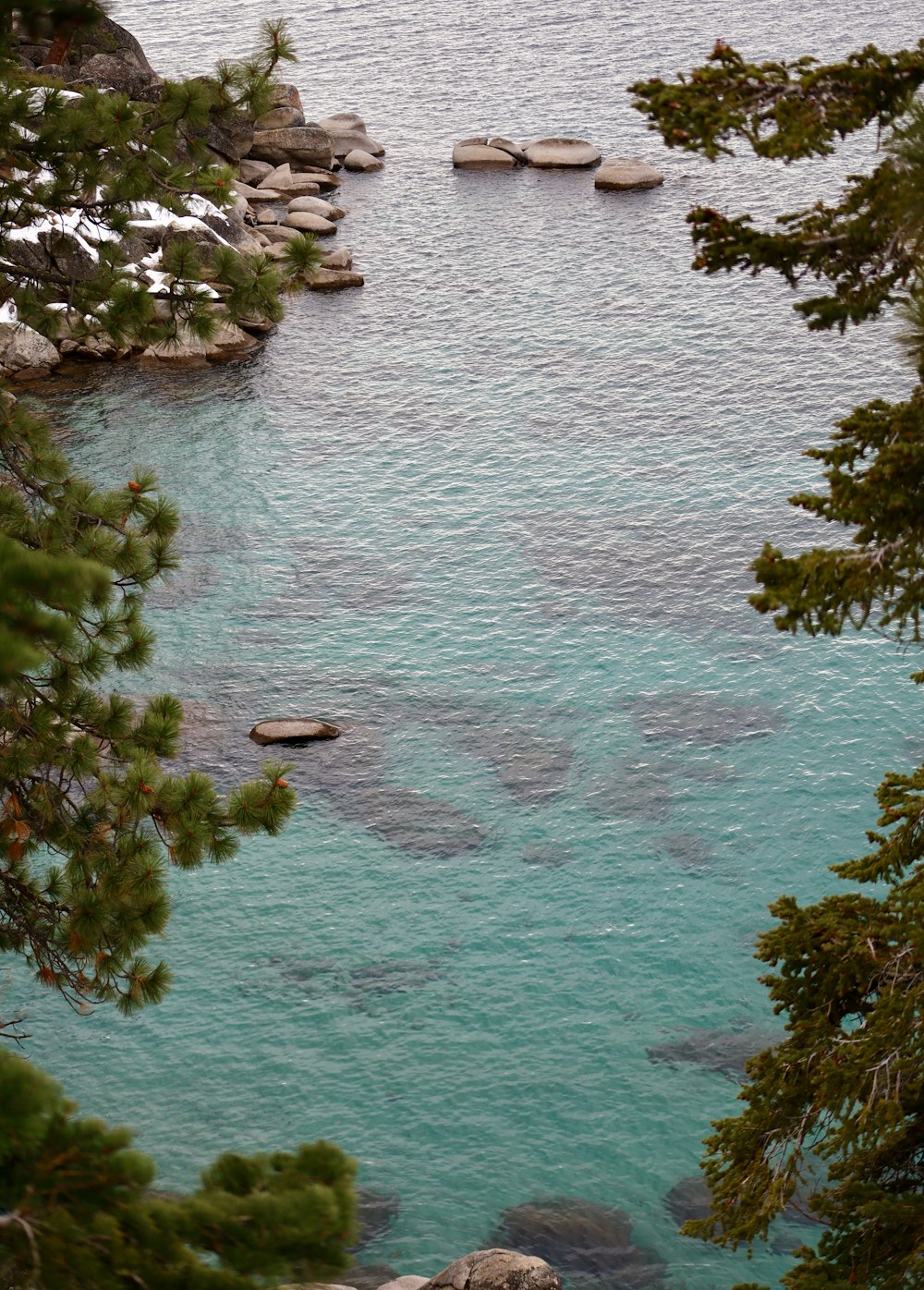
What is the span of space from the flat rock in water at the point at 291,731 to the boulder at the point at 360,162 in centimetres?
3517

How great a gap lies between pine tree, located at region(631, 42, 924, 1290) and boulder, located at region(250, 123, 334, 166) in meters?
49.3

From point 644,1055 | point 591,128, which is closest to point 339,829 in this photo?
point 644,1055

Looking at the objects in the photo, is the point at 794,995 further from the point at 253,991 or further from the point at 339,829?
the point at 339,829

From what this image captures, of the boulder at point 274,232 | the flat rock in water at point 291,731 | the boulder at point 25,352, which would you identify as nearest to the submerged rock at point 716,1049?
the flat rock in water at point 291,731

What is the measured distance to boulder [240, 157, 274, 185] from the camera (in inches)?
2144

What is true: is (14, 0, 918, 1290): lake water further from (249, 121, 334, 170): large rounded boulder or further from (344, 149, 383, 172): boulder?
(249, 121, 334, 170): large rounded boulder

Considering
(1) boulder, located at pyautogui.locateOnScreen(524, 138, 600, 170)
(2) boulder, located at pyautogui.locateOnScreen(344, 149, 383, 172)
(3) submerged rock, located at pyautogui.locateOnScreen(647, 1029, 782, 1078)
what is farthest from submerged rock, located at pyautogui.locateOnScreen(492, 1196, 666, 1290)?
(2) boulder, located at pyautogui.locateOnScreen(344, 149, 383, 172)

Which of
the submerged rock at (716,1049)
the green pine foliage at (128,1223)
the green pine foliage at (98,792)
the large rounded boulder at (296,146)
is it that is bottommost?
the submerged rock at (716,1049)

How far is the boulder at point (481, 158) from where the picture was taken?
2185 inches

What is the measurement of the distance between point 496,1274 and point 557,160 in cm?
4609

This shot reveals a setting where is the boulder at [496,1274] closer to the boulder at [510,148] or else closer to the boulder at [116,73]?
the boulder at [116,73]

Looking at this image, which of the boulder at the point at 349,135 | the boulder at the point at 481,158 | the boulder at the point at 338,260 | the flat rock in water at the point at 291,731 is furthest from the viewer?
the boulder at the point at 349,135

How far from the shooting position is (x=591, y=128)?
188 feet

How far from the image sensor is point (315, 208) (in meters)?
51.2
